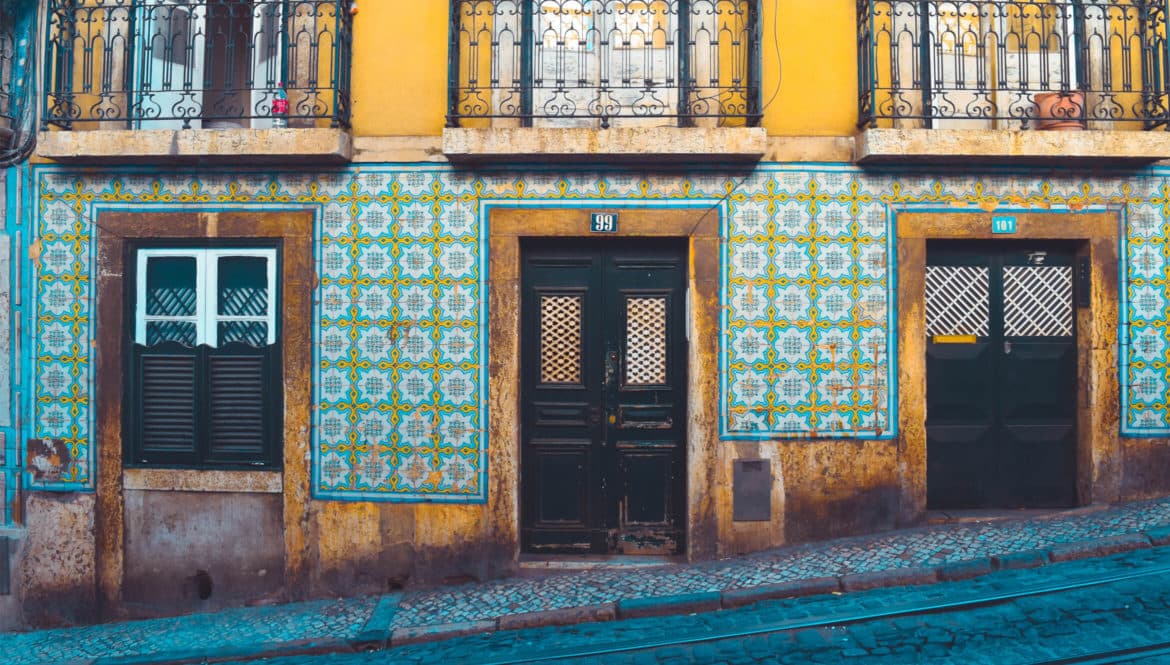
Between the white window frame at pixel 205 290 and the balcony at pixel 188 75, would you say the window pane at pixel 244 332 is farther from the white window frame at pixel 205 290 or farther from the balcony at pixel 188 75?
the balcony at pixel 188 75

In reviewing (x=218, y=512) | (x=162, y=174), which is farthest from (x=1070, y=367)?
(x=162, y=174)

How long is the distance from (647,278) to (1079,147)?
3.46m

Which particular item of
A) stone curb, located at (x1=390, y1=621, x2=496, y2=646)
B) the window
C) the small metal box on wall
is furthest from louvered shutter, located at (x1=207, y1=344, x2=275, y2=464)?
the small metal box on wall

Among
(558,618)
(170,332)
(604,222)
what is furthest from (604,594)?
(170,332)

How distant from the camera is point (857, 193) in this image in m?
6.36

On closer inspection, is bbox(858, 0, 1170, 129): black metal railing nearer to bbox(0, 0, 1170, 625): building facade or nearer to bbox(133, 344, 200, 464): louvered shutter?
bbox(0, 0, 1170, 625): building facade

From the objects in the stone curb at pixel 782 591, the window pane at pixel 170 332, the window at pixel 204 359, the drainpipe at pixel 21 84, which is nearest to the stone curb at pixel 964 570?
the stone curb at pixel 782 591

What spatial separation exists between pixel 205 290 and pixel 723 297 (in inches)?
165

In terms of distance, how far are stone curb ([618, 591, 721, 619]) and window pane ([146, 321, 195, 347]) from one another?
13.4ft

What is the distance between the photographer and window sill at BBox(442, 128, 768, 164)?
20.1 ft

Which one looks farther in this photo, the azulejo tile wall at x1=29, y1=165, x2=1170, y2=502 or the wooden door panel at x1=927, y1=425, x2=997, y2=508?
the wooden door panel at x1=927, y1=425, x2=997, y2=508

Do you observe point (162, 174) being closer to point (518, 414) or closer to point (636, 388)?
point (518, 414)

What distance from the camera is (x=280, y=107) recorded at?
655 cm

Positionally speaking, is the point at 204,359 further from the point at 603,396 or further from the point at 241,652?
the point at 603,396
